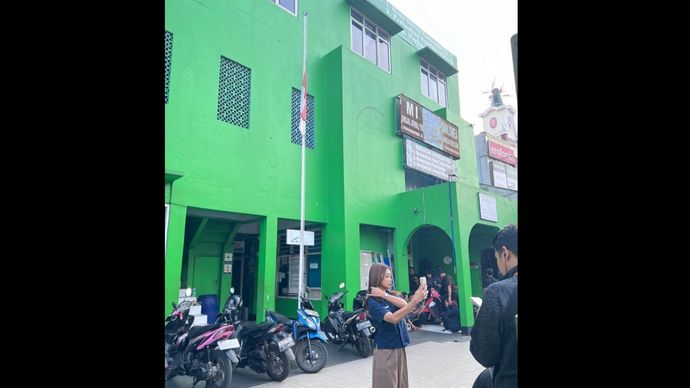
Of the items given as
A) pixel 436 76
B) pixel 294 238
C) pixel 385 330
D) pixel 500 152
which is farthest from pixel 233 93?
pixel 500 152

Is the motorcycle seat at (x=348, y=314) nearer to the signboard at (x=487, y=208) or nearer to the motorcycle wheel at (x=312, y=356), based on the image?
the motorcycle wheel at (x=312, y=356)

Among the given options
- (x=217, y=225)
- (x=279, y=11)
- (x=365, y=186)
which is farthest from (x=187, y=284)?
(x=279, y=11)

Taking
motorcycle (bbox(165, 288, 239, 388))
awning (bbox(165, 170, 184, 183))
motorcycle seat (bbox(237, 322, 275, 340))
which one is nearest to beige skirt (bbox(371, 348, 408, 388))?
motorcycle (bbox(165, 288, 239, 388))

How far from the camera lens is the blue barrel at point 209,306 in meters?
8.68

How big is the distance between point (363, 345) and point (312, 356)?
128 cm

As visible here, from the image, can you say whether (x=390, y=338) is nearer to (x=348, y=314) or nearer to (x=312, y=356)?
(x=312, y=356)

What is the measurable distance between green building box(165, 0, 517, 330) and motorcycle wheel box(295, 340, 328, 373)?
7.78 feet

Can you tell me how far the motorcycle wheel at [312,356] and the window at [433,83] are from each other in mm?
9961

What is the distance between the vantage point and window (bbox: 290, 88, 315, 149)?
31.4 feet

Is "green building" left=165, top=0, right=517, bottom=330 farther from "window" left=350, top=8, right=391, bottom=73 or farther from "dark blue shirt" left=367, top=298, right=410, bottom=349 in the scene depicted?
"dark blue shirt" left=367, top=298, right=410, bottom=349

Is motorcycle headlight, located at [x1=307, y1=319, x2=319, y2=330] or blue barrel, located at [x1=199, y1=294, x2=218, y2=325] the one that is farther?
blue barrel, located at [x1=199, y1=294, x2=218, y2=325]
